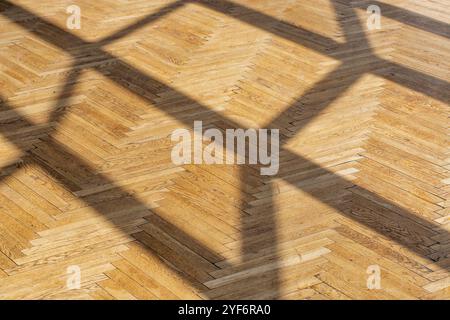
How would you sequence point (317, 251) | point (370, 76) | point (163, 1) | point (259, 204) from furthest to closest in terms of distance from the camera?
1. point (163, 1)
2. point (370, 76)
3. point (259, 204)
4. point (317, 251)

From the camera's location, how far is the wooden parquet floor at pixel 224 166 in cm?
235

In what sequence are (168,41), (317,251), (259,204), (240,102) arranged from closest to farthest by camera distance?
1. (317,251)
2. (259,204)
3. (240,102)
4. (168,41)

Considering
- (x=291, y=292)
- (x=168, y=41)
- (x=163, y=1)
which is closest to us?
(x=291, y=292)

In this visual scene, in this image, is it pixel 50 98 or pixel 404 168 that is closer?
pixel 404 168

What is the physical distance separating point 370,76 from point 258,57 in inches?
18.4

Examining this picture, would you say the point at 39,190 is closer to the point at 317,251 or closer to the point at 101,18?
the point at 317,251

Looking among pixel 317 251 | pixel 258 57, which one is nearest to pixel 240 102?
pixel 258 57

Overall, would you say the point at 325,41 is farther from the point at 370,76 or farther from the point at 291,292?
the point at 291,292

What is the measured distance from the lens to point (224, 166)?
9.25ft

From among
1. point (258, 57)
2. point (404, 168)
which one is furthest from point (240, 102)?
point (404, 168)

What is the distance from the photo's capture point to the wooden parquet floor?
2.35 meters

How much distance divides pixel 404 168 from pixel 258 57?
996mm

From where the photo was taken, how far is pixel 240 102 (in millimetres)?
3242

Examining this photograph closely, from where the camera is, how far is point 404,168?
2.84m
